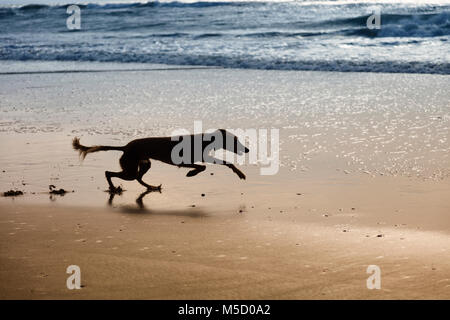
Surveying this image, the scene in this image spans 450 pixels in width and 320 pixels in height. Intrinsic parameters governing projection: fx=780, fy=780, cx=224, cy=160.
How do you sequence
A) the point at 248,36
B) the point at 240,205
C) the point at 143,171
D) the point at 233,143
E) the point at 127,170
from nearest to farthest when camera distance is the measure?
1. the point at 240,205
2. the point at 127,170
3. the point at 143,171
4. the point at 233,143
5. the point at 248,36

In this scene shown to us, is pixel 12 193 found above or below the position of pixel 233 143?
below

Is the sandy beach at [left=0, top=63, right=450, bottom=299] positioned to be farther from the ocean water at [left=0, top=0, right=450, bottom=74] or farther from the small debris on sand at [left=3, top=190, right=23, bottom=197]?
the ocean water at [left=0, top=0, right=450, bottom=74]

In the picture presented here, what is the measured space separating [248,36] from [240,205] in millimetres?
20693

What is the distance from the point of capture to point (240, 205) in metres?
6.97

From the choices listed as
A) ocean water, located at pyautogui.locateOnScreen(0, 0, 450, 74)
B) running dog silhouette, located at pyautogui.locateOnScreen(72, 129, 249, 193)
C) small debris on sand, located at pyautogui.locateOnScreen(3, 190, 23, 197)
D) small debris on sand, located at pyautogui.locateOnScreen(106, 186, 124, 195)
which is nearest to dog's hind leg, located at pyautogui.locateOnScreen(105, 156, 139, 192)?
running dog silhouette, located at pyautogui.locateOnScreen(72, 129, 249, 193)

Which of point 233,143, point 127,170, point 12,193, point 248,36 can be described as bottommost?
point 12,193

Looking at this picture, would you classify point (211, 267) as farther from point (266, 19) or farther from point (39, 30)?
point (39, 30)

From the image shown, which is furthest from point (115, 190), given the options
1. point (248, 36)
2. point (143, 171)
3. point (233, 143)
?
point (248, 36)

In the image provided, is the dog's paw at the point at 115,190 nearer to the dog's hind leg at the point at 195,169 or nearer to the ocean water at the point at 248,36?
the dog's hind leg at the point at 195,169

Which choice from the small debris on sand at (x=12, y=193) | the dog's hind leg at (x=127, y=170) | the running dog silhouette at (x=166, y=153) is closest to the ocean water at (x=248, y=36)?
the running dog silhouette at (x=166, y=153)

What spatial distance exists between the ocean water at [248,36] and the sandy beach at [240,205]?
20.7ft

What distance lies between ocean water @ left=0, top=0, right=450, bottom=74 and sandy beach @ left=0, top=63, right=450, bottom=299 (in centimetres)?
631

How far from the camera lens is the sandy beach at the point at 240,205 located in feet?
16.0

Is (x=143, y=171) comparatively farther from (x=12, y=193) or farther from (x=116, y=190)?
(x=12, y=193)
